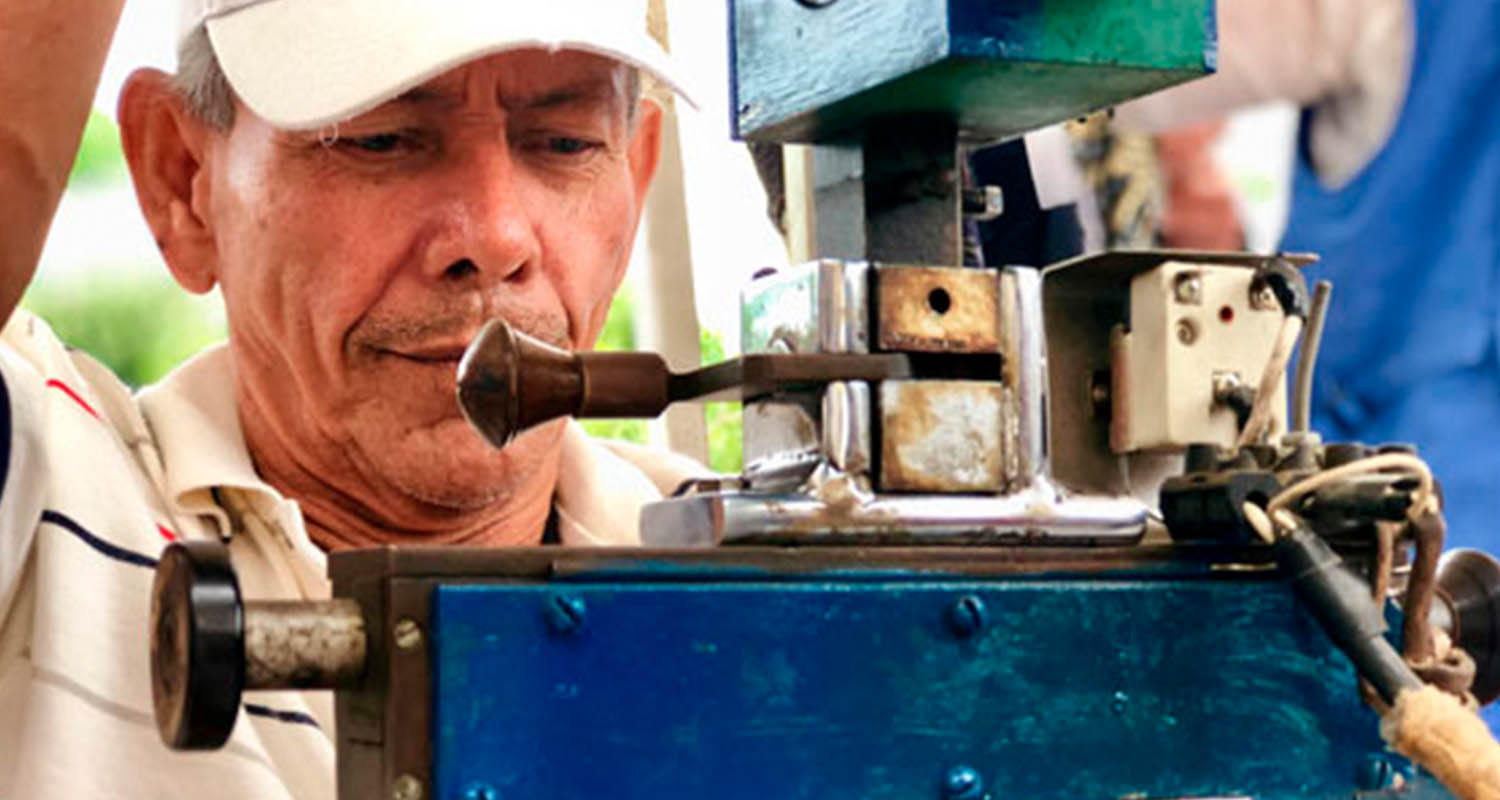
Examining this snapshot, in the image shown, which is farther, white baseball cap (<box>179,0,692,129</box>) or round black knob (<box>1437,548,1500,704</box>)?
white baseball cap (<box>179,0,692,129</box>)

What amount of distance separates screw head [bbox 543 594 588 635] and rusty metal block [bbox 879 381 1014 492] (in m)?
0.18

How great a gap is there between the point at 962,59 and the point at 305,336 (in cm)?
68

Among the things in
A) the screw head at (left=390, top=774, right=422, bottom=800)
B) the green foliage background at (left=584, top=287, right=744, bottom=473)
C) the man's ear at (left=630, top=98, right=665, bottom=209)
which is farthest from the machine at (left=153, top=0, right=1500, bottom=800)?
the green foliage background at (left=584, top=287, right=744, bottom=473)

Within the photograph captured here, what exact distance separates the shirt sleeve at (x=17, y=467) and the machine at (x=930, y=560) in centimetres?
49

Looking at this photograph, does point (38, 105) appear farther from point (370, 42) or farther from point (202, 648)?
point (202, 648)

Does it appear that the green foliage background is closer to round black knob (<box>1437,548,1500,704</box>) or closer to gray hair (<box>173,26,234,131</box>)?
gray hair (<box>173,26,234,131</box>)

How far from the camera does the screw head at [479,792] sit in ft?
2.37

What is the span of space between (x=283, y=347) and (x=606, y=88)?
1.07ft

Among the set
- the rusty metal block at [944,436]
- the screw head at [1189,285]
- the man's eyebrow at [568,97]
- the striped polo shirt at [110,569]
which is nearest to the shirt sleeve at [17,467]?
the striped polo shirt at [110,569]

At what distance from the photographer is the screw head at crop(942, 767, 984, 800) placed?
0.82m

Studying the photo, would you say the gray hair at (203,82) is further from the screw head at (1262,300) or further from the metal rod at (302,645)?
the metal rod at (302,645)

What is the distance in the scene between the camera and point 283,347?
1450mm

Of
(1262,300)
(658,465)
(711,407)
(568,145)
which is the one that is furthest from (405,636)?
(711,407)

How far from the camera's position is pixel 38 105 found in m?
1.07
